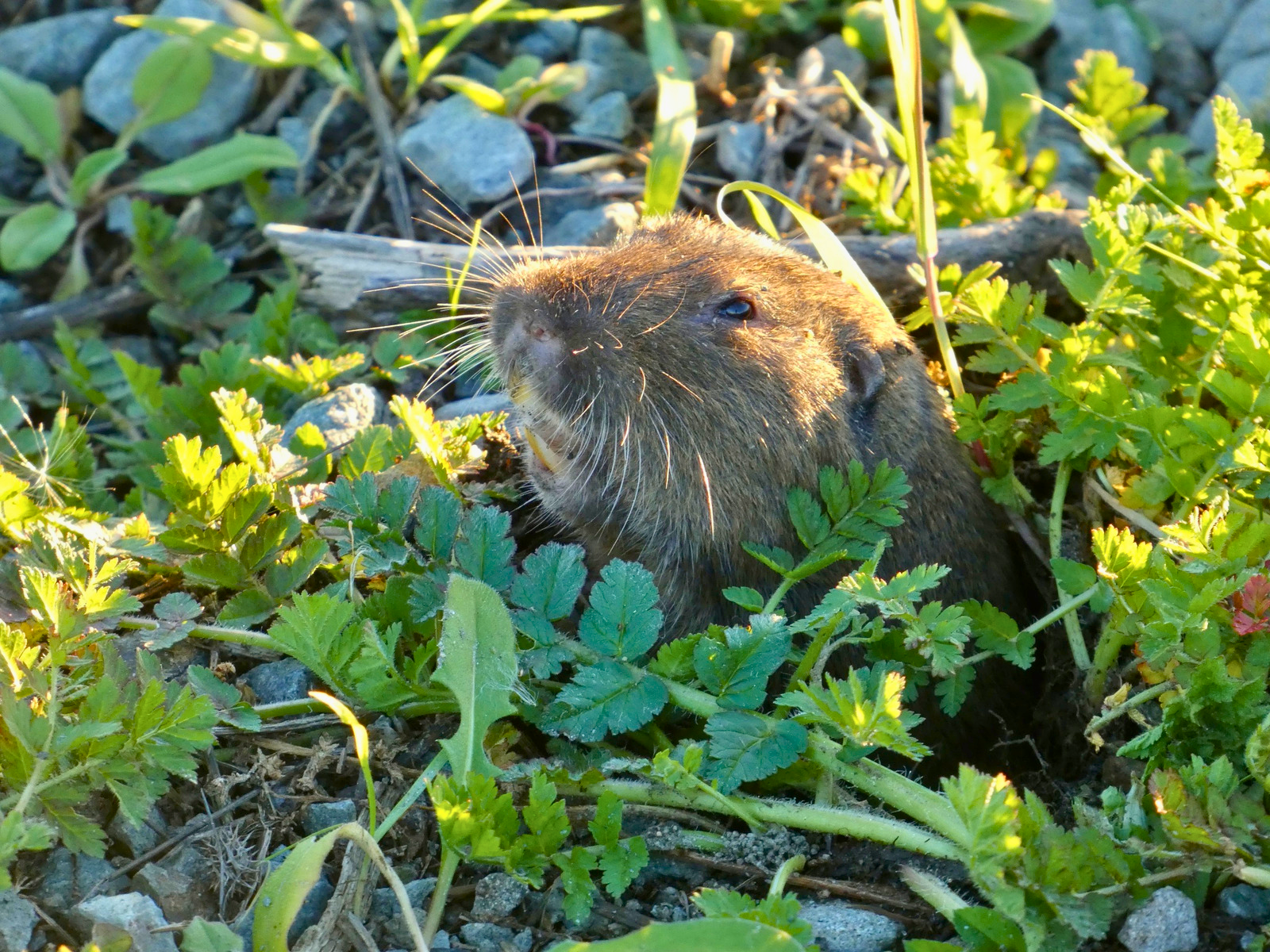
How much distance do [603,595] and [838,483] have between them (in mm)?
721

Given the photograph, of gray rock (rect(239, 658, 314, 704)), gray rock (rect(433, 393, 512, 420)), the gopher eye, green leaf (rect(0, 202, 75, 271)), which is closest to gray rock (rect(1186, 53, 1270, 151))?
the gopher eye

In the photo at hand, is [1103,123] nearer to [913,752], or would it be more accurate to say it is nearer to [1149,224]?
[1149,224]

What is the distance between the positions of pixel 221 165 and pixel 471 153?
38.1 inches

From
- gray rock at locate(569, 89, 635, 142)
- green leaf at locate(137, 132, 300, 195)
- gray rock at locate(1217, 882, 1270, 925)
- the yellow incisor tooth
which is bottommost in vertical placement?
gray rock at locate(1217, 882, 1270, 925)

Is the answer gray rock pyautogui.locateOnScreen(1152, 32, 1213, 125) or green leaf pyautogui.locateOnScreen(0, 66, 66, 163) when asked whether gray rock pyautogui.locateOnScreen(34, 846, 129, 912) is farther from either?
gray rock pyautogui.locateOnScreen(1152, 32, 1213, 125)

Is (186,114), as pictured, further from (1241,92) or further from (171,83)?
(1241,92)

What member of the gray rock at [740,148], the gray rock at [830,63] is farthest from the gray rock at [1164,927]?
the gray rock at [830,63]

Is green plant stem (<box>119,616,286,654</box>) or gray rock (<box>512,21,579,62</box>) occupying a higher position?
gray rock (<box>512,21,579,62</box>)

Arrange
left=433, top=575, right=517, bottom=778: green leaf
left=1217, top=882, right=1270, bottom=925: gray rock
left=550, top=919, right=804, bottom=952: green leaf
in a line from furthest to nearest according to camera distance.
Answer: left=433, top=575, right=517, bottom=778: green leaf
left=1217, top=882, right=1270, bottom=925: gray rock
left=550, top=919, right=804, bottom=952: green leaf

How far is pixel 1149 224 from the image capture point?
11.7ft

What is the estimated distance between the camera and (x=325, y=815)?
111 inches

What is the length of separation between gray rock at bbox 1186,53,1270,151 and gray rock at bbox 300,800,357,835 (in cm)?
456

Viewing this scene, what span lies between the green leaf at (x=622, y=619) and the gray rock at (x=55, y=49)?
3.90 metres

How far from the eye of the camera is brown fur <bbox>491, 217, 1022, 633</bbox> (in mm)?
3389
